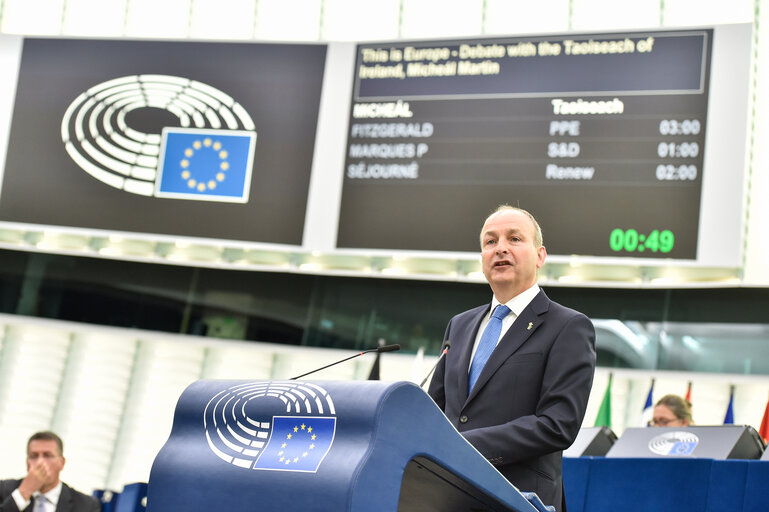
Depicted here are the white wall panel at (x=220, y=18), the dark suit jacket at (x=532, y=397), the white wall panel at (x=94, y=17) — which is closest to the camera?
the dark suit jacket at (x=532, y=397)

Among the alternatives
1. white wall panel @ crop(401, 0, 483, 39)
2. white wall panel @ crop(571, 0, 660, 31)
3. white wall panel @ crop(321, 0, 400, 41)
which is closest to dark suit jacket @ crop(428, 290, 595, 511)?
white wall panel @ crop(571, 0, 660, 31)

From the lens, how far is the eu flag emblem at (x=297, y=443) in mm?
1477

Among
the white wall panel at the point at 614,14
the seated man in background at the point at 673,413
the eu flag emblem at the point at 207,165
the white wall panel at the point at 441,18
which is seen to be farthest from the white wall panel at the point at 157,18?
the seated man in background at the point at 673,413

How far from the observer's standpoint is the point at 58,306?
10750 millimetres

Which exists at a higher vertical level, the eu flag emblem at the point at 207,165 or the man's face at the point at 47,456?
the eu flag emblem at the point at 207,165

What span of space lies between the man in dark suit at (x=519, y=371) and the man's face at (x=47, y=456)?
3712mm

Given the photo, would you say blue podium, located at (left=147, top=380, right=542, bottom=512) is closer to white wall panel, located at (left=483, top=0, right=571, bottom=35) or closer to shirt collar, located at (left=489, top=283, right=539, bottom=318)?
shirt collar, located at (left=489, top=283, right=539, bottom=318)

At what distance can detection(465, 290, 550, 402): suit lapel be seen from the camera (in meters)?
2.06

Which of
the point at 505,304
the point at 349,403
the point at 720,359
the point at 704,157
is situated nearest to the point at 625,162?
the point at 704,157

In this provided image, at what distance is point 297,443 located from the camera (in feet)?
5.01

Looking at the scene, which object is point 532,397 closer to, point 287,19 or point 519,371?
point 519,371

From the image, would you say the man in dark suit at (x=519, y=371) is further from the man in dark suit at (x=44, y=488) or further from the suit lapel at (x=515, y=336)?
the man in dark suit at (x=44, y=488)

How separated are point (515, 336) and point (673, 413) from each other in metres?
4.27

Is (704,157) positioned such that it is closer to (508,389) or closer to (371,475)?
(508,389)
